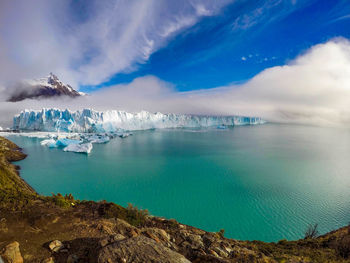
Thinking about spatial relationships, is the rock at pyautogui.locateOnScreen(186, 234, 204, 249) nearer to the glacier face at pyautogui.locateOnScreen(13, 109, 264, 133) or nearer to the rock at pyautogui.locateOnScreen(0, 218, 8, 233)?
the rock at pyautogui.locateOnScreen(0, 218, 8, 233)

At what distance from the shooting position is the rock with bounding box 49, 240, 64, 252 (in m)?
2.37

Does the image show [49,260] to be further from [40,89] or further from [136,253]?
[40,89]

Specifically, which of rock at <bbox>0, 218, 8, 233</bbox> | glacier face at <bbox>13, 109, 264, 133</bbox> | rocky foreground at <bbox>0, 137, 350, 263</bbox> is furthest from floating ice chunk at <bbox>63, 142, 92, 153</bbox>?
glacier face at <bbox>13, 109, 264, 133</bbox>

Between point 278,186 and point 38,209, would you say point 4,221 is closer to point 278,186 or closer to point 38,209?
point 38,209

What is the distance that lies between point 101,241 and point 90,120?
136ft

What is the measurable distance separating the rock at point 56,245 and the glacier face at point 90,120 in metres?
40.6

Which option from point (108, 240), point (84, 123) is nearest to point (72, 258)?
point (108, 240)

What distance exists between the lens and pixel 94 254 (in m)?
2.21

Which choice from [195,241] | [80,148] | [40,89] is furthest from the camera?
[40,89]

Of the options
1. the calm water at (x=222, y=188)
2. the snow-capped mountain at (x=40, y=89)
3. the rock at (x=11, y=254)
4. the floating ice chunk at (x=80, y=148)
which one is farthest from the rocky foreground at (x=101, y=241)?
the snow-capped mountain at (x=40, y=89)

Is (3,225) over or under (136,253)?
under

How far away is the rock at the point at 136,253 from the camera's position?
1.82 metres

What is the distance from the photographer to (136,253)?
1.89 meters

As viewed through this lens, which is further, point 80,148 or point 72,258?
point 80,148
